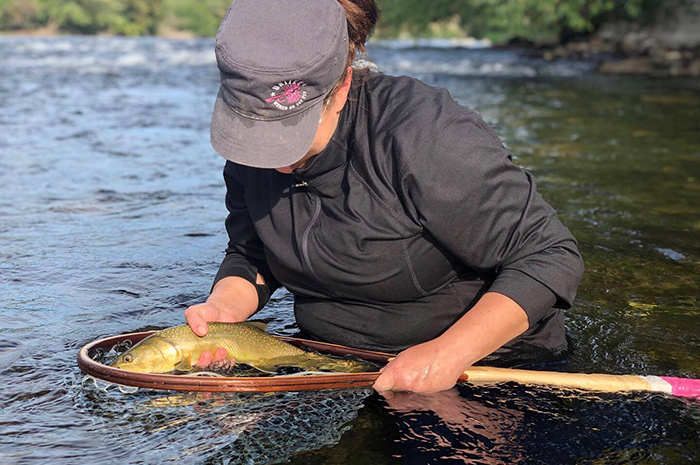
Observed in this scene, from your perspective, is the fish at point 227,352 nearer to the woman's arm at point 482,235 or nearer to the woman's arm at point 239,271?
the woman's arm at point 239,271

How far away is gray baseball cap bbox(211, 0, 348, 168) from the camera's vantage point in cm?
238

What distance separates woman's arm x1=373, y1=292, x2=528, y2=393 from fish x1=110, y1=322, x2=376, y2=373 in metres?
0.33

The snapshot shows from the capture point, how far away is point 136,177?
750 cm

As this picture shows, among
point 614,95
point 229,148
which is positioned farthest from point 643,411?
point 614,95

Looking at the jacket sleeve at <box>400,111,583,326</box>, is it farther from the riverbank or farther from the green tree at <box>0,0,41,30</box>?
the green tree at <box>0,0,41,30</box>

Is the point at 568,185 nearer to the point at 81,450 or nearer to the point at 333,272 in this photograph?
the point at 333,272

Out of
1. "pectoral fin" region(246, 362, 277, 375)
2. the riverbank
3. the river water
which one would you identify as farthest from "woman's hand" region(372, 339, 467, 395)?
the riverbank

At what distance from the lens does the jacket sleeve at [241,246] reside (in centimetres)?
326

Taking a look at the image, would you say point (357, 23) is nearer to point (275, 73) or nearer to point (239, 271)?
point (275, 73)

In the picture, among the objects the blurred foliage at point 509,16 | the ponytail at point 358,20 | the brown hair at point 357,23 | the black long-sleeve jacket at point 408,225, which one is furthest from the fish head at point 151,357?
the blurred foliage at point 509,16

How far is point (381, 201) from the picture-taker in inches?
106

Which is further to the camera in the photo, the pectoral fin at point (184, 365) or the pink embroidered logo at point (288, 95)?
the pectoral fin at point (184, 365)

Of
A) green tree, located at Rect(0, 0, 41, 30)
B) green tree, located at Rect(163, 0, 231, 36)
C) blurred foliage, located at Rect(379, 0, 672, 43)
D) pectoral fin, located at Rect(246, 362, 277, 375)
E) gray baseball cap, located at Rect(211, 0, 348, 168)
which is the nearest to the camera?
gray baseball cap, located at Rect(211, 0, 348, 168)

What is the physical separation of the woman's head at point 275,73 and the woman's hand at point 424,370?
799 millimetres
